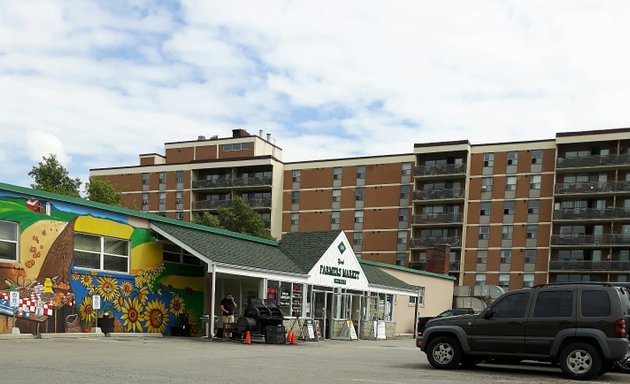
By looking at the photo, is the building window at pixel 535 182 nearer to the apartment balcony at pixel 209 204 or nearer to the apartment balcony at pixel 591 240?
the apartment balcony at pixel 591 240

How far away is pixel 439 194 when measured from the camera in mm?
72625

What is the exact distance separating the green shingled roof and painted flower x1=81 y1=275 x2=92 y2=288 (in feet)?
11.0

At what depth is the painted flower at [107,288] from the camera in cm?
2253

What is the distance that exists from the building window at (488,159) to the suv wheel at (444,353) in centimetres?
5913

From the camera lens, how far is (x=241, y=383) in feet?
35.0

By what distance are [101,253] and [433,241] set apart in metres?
53.2

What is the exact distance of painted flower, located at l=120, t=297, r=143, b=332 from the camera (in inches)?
922

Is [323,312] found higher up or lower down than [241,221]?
lower down

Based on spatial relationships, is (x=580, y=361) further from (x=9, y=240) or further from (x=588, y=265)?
(x=588, y=265)


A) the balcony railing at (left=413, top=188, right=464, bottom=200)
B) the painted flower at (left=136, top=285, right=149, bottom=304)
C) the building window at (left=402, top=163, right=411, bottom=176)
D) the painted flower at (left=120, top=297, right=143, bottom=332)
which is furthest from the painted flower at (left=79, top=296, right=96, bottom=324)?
the building window at (left=402, top=163, right=411, bottom=176)

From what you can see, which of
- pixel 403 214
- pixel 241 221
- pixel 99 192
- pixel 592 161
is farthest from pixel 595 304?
pixel 403 214

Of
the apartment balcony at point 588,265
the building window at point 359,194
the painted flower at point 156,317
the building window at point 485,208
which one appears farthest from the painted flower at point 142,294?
the building window at point 359,194

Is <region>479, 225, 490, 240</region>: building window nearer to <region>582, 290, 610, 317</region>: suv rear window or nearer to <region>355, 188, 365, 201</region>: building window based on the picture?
<region>355, 188, 365, 201</region>: building window

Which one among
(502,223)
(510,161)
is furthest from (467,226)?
(510,161)
